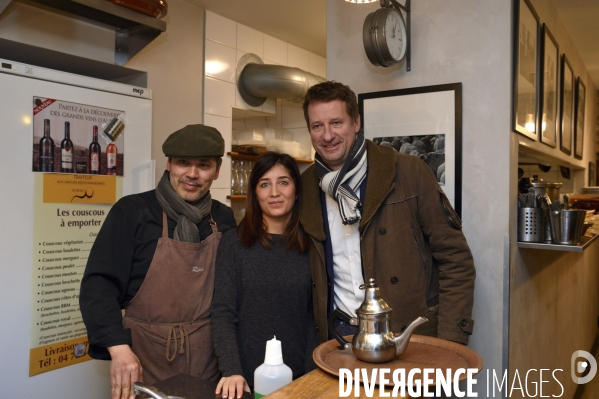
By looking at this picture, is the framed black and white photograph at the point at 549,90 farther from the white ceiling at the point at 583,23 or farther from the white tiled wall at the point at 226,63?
the white tiled wall at the point at 226,63

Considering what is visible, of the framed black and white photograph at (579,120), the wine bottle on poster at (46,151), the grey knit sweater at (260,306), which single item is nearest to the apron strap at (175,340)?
the grey knit sweater at (260,306)

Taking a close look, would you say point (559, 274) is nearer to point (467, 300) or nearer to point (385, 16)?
point (467, 300)

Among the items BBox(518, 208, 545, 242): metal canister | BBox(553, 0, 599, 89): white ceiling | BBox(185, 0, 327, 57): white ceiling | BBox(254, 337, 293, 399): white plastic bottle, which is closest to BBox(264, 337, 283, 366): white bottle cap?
BBox(254, 337, 293, 399): white plastic bottle

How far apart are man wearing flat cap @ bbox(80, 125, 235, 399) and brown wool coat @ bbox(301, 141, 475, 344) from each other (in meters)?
0.38

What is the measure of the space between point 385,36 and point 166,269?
1.23m

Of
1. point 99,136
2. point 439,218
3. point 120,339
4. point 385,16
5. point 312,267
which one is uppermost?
point 385,16

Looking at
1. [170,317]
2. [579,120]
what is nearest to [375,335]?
[170,317]

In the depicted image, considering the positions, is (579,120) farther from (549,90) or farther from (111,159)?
(111,159)

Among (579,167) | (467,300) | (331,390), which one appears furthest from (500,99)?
(579,167)

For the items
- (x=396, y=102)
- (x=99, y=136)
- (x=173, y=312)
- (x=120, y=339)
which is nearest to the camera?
(x=120, y=339)

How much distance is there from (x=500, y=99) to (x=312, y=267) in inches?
40.5

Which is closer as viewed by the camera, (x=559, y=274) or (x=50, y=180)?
(x=50, y=180)

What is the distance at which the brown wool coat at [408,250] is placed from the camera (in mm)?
1668

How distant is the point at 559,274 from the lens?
333 centimetres
